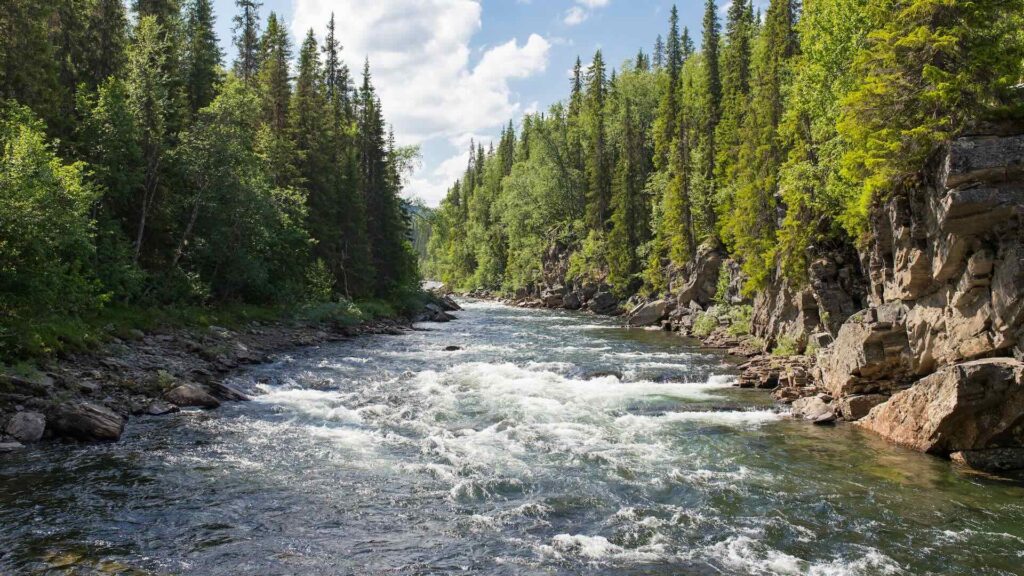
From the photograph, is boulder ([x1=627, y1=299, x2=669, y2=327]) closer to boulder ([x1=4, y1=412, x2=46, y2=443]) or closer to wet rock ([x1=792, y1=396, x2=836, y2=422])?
wet rock ([x1=792, y1=396, x2=836, y2=422])

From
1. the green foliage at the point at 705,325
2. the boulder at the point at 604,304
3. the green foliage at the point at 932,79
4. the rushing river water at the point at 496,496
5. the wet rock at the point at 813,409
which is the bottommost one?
the rushing river water at the point at 496,496

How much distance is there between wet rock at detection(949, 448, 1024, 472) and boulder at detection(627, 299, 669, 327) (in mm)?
33871

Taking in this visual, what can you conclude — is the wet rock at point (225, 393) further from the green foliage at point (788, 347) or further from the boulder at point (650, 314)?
the boulder at point (650, 314)

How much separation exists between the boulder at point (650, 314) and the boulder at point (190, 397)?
34.8 metres

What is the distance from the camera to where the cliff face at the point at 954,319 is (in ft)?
46.8

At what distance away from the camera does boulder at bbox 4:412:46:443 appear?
13.9 meters

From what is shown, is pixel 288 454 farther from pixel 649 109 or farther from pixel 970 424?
pixel 649 109

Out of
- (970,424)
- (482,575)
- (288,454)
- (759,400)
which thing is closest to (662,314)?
(759,400)

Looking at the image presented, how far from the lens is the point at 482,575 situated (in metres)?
9.12

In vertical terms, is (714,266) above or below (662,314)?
above

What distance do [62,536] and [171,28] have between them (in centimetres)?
4037

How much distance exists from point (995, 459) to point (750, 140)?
1139 inches

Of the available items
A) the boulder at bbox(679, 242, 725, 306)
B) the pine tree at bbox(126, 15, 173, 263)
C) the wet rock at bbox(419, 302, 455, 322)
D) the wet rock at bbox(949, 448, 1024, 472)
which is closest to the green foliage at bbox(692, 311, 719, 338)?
the boulder at bbox(679, 242, 725, 306)

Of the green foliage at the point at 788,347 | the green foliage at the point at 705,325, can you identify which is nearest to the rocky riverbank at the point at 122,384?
the green foliage at the point at 788,347
